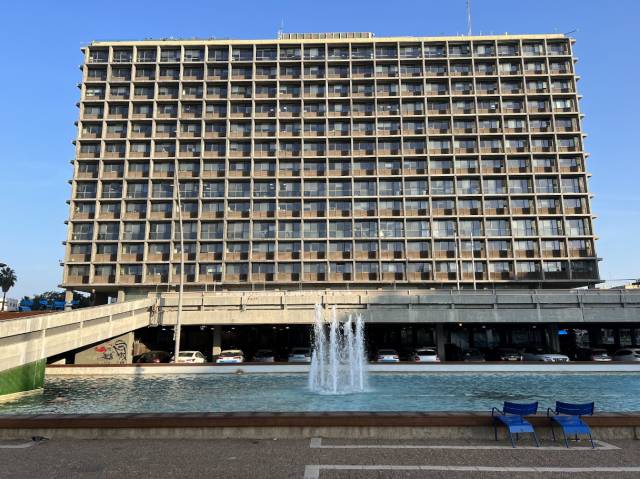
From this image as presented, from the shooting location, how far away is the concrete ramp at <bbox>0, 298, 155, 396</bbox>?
21656 mm

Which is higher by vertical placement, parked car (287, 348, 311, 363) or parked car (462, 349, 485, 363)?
parked car (287, 348, 311, 363)

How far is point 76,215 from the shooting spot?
6406 cm

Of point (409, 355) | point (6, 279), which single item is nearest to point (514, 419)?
point (409, 355)

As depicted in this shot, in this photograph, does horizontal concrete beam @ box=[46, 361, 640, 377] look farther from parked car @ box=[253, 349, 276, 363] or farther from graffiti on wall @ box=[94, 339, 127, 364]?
graffiti on wall @ box=[94, 339, 127, 364]

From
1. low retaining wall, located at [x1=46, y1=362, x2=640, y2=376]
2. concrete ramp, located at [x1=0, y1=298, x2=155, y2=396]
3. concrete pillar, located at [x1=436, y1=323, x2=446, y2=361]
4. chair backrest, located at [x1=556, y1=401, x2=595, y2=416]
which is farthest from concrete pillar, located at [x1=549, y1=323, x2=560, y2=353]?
concrete ramp, located at [x1=0, y1=298, x2=155, y2=396]

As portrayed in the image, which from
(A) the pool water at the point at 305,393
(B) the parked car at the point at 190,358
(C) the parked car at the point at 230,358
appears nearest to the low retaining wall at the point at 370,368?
(A) the pool water at the point at 305,393

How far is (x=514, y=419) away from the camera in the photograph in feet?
35.8

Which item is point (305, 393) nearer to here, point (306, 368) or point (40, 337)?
point (306, 368)

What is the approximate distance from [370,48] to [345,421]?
2685 inches

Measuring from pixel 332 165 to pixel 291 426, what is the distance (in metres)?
57.4

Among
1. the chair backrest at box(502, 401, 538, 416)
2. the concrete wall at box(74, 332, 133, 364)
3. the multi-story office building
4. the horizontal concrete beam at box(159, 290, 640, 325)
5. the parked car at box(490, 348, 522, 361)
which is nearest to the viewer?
the chair backrest at box(502, 401, 538, 416)

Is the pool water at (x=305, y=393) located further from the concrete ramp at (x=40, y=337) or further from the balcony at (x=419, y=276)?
the balcony at (x=419, y=276)

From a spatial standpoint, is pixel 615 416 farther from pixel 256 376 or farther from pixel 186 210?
pixel 186 210

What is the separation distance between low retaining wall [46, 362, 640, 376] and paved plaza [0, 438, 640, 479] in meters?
16.6
